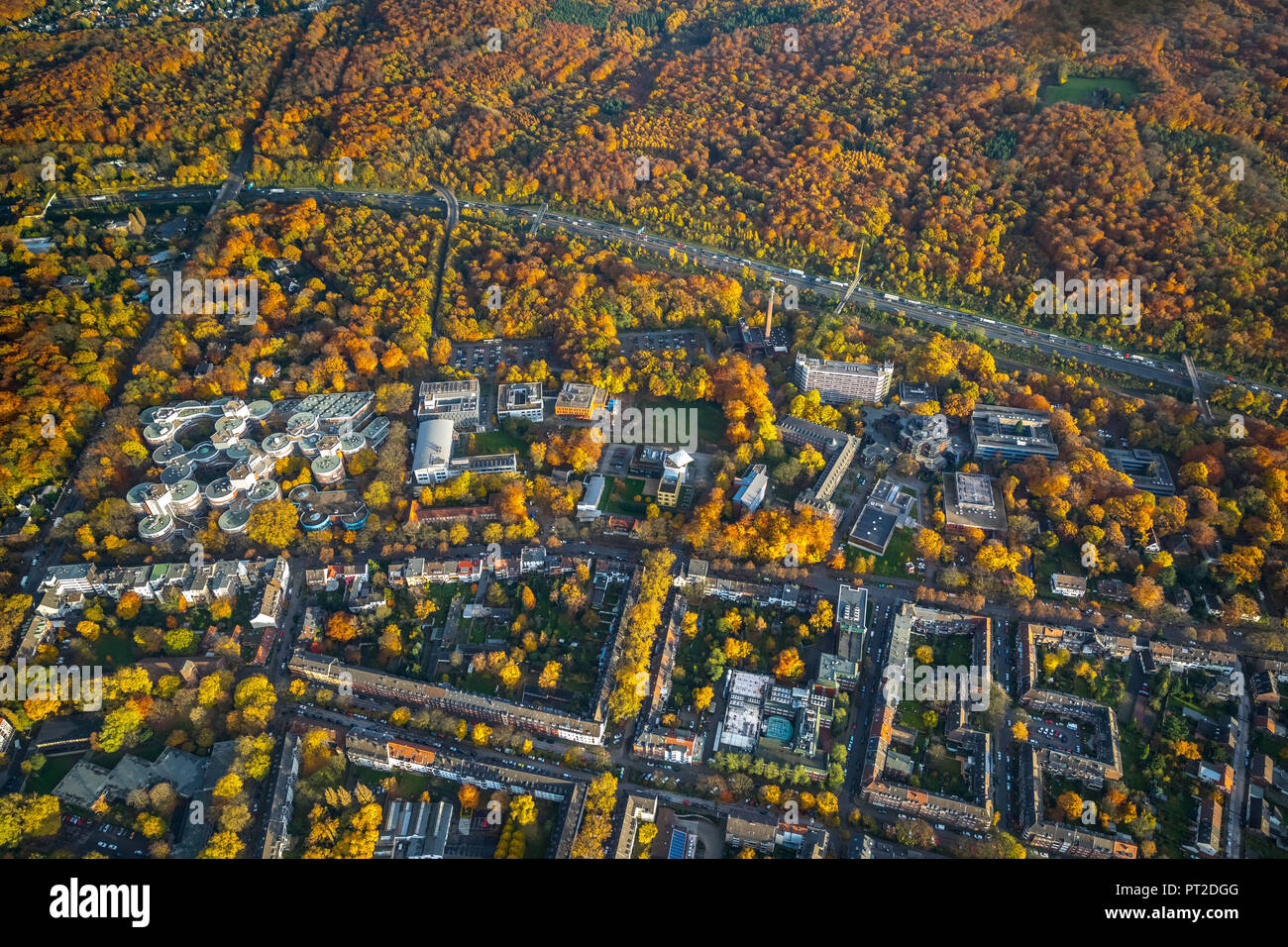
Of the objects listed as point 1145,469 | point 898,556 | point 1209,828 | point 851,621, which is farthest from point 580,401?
point 1209,828

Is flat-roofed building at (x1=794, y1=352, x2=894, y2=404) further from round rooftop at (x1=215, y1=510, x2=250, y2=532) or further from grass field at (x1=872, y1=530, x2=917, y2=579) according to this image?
round rooftop at (x1=215, y1=510, x2=250, y2=532)

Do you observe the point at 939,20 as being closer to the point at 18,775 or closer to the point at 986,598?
the point at 986,598

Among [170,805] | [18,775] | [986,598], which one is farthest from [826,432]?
[18,775]

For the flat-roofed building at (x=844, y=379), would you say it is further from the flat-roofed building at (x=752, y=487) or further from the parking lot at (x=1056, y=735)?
the parking lot at (x=1056, y=735)

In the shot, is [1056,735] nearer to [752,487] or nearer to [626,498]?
[752,487]

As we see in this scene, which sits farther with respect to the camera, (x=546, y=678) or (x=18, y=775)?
(x=546, y=678)
